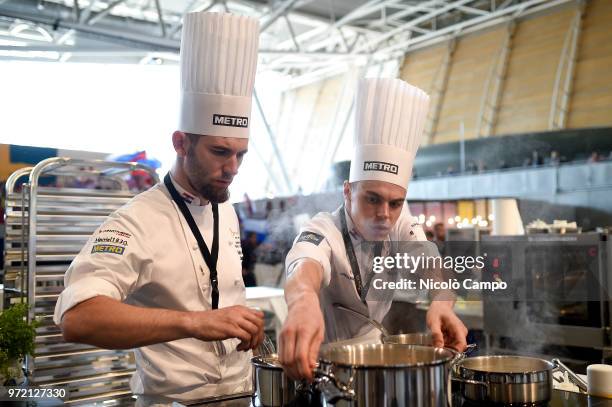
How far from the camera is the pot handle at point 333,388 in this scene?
0.96 meters

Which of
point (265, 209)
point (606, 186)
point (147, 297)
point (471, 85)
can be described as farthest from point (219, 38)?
point (471, 85)

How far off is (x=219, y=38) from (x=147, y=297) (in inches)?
27.8

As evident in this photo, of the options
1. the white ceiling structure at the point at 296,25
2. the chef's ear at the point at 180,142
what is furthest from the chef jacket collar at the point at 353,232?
the white ceiling structure at the point at 296,25

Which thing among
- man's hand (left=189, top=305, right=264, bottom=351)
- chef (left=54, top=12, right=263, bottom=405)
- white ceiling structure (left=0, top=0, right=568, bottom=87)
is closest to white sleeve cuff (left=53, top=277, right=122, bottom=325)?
chef (left=54, top=12, right=263, bottom=405)

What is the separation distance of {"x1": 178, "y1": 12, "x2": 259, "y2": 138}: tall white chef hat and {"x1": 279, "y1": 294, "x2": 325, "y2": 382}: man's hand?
59 cm

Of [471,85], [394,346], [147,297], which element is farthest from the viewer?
[471,85]

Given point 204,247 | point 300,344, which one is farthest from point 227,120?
point 300,344

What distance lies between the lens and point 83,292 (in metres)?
1.30

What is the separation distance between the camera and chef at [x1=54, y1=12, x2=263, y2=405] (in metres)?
1.53

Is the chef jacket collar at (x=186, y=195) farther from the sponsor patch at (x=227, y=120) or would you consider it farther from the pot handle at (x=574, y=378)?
the pot handle at (x=574, y=378)

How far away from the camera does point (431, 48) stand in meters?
11.8

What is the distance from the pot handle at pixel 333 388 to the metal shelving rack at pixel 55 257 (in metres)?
1.76

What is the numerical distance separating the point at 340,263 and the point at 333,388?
21.4 inches

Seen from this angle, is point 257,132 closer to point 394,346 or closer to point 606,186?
point 606,186
